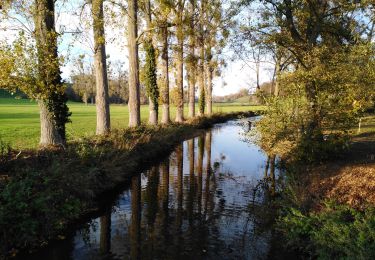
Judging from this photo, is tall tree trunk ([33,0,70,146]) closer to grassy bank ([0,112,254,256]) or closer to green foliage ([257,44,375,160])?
grassy bank ([0,112,254,256])

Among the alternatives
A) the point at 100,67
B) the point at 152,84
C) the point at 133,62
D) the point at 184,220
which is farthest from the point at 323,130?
the point at 152,84

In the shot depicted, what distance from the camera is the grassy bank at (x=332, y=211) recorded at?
6754 millimetres

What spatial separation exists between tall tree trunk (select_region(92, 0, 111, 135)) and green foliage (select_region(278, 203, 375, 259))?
1107 centimetres

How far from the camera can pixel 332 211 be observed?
8172mm

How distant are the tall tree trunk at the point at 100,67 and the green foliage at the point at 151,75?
8.04 meters

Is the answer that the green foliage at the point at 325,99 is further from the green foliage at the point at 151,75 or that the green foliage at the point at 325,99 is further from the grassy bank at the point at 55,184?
the green foliage at the point at 151,75

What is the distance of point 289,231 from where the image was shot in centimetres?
887

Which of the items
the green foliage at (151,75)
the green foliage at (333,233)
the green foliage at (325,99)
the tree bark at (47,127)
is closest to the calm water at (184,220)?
the green foliage at (333,233)

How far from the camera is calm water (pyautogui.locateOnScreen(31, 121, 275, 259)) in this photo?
837 centimetres

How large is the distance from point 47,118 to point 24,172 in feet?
12.5

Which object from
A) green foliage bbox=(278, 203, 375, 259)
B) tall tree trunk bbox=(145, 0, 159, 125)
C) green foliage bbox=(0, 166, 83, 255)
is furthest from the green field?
green foliage bbox=(278, 203, 375, 259)

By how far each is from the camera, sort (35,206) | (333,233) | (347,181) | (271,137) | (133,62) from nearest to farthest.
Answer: (333,233) < (35,206) < (347,181) < (271,137) < (133,62)

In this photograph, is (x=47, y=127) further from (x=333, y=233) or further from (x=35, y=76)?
(x=333, y=233)

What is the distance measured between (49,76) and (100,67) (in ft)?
16.0
